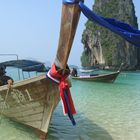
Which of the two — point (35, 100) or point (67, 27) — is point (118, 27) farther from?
point (35, 100)

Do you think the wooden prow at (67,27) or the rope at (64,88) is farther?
the rope at (64,88)

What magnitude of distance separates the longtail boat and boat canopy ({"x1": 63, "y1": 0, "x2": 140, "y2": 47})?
0.12 m

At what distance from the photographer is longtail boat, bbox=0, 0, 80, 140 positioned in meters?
5.99

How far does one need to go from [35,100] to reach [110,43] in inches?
2784

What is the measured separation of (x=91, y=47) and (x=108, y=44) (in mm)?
4264

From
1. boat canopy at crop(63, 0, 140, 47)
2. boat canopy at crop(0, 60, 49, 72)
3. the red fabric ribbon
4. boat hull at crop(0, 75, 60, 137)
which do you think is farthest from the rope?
boat canopy at crop(0, 60, 49, 72)

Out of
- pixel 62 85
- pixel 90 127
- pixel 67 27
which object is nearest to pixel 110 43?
pixel 90 127

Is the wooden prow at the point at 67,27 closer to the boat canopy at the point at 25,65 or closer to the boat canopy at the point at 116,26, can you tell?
the boat canopy at the point at 116,26

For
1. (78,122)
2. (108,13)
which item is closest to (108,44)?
(108,13)

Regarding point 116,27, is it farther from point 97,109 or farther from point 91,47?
point 91,47

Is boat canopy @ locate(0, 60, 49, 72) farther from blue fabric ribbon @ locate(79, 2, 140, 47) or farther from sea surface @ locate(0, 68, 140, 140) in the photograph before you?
blue fabric ribbon @ locate(79, 2, 140, 47)

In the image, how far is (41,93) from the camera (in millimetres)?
7242

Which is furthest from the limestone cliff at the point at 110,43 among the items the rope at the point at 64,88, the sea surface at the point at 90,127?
the rope at the point at 64,88

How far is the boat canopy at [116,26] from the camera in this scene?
530 centimetres
